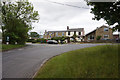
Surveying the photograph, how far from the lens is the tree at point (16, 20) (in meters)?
18.1

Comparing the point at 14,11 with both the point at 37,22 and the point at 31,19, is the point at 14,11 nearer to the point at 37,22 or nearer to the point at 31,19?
the point at 31,19

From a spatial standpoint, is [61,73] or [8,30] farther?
[8,30]

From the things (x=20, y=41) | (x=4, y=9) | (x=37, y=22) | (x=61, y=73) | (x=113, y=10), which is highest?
(x=4, y=9)

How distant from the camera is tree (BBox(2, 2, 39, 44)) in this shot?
18.1 m

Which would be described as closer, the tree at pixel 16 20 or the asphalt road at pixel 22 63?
the asphalt road at pixel 22 63

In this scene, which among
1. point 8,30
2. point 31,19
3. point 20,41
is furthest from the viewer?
point 31,19

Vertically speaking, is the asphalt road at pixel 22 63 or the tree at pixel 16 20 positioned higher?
the tree at pixel 16 20

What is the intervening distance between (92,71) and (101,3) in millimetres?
4111

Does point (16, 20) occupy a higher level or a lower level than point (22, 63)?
higher

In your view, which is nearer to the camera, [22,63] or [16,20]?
[22,63]

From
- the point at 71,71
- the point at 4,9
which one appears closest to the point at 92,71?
the point at 71,71

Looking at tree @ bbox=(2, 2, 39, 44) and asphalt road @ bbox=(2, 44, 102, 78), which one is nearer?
asphalt road @ bbox=(2, 44, 102, 78)

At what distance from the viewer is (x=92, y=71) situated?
3.74 meters

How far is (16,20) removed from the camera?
18.4 m
